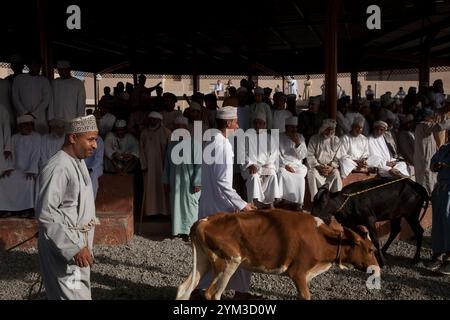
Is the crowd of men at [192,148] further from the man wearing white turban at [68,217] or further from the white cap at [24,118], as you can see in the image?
the man wearing white turban at [68,217]

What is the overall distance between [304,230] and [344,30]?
9.78m

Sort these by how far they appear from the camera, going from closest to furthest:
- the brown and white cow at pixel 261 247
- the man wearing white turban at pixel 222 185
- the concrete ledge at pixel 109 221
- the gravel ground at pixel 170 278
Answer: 1. the brown and white cow at pixel 261 247
2. the man wearing white turban at pixel 222 185
3. the gravel ground at pixel 170 278
4. the concrete ledge at pixel 109 221

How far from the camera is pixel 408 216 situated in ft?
21.0

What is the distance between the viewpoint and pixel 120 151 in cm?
782

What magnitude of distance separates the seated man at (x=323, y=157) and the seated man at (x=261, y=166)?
54cm

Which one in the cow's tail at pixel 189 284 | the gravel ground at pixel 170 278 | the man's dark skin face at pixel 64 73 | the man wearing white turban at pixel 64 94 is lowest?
the gravel ground at pixel 170 278

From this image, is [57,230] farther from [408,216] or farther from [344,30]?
[344,30]

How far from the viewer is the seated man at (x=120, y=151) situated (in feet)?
25.2

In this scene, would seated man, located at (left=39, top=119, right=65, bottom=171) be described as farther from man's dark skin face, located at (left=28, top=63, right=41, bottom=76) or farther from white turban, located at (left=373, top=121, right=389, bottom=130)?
white turban, located at (left=373, top=121, right=389, bottom=130)

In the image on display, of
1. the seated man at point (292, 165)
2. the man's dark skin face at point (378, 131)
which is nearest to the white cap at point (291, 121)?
the seated man at point (292, 165)

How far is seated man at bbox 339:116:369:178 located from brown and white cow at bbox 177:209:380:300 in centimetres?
359

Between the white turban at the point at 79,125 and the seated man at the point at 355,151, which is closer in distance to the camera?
the white turban at the point at 79,125

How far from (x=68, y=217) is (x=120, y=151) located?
4507 mm

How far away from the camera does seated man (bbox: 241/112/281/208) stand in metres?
7.39
